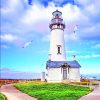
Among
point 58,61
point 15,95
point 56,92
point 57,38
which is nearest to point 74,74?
point 58,61

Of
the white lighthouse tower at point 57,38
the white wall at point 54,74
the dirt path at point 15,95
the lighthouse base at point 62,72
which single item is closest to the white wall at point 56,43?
the white lighthouse tower at point 57,38

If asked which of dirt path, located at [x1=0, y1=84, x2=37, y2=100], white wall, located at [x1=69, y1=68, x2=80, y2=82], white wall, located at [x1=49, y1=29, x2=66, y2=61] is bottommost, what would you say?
dirt path, located at [x1=0, y1=84, x2=37, y2=100]

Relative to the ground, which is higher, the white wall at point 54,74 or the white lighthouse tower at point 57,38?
the white lighthouse tower at point 57,38

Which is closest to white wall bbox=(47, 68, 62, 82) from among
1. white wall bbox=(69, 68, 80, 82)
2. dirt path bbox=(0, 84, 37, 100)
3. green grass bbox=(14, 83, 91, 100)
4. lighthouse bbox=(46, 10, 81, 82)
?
lighthouse bbox=(46, 10, 81, 82)

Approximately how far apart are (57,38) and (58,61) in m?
4.24

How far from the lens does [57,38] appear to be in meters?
45.9

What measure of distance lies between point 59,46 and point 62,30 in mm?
3177

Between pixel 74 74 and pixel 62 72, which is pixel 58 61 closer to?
pixel 62 72

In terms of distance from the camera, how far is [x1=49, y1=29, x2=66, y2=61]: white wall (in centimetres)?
4536

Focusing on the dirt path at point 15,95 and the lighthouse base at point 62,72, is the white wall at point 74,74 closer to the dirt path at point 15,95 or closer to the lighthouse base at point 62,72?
the lighthouse base at point 62,72

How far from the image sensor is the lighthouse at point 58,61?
42.9 meters

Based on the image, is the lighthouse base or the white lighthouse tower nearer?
the lighthouse base

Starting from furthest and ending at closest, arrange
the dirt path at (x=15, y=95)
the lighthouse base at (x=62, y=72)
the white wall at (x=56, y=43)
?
the white wall at (x=56, y=43), the lighthouse base at (x=62, y=72), the dirt path at (x=15, y=95)

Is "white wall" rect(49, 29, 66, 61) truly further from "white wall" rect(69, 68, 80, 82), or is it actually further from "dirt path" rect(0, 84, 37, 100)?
"dirt path" rect(0, 84, 37, 100)
